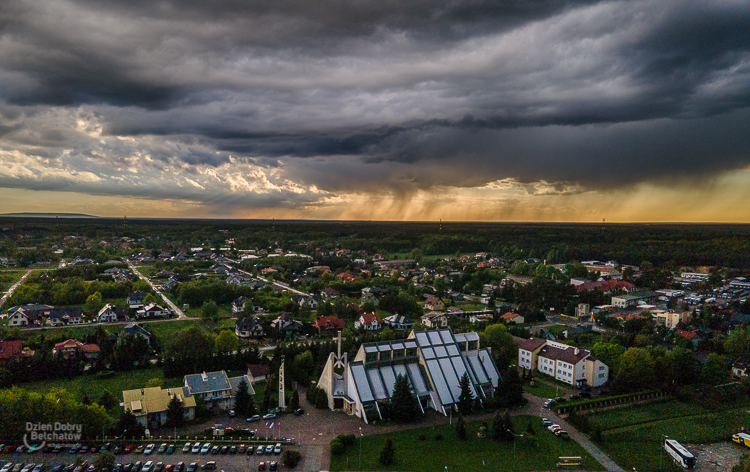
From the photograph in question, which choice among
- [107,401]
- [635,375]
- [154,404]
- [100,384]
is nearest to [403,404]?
[154,404]

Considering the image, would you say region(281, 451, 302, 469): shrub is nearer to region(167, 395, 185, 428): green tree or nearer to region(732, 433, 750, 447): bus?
region(167, 395, 185, 428): green tree

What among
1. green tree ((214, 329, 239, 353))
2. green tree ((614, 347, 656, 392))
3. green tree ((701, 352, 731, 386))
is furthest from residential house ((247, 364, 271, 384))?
green tree ((701, 352, 731, 386))

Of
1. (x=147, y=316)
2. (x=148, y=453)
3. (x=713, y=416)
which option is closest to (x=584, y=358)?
(x=713, y=416)

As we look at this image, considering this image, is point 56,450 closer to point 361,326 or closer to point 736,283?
point 361,326

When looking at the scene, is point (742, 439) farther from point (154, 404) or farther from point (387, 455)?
point (154, 404)

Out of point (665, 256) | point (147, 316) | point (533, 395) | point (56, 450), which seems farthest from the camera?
point (665, 256)
